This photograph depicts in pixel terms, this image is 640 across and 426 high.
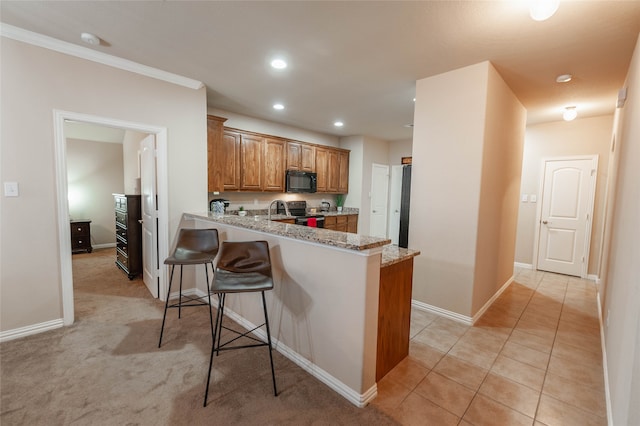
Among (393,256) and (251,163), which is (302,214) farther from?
(393,256)

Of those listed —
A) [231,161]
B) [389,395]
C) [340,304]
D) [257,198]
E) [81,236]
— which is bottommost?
[389,395]

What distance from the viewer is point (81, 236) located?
5488 millimetres

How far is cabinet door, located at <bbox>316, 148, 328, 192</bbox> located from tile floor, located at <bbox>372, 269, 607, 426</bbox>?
→ 11.3 feet

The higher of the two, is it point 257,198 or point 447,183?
point 447,183

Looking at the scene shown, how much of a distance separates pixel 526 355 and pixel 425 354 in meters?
0.85

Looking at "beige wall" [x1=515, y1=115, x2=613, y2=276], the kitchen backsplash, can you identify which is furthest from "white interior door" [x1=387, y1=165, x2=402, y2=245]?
"beige wall" [x1=515, y1=115, x2=613, y2=276]

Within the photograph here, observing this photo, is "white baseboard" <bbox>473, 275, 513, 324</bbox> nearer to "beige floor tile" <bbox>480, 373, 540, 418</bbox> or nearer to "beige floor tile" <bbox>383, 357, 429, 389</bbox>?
"beige floor tile" <bbox>480, 373, 540, 418</bbox>

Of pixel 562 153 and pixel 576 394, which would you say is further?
pixel 562 153

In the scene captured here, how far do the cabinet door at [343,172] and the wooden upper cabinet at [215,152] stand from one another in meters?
2.85

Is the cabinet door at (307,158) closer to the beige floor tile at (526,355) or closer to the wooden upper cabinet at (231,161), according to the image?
the wooden upper cabinet at (231,161)

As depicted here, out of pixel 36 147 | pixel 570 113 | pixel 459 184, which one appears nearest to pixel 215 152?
pixel 36 147

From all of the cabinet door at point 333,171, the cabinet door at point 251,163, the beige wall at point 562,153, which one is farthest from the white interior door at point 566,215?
the cabinet door at point 251,163

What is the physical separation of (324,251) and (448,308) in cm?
189

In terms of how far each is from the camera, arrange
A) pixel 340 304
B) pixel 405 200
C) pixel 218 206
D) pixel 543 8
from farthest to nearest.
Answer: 1. pixel 218 206
2. pixel 405 200
3. pixel 340 304
4. pixel 543 8
